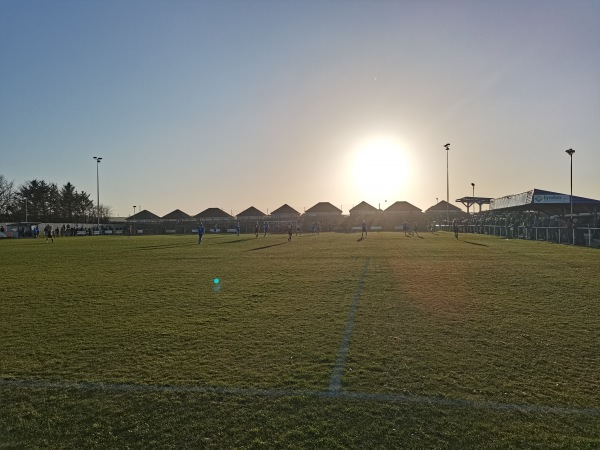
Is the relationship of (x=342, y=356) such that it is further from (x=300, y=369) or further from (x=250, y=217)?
(x=250, y=217)

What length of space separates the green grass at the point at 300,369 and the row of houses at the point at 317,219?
7103 centimetres

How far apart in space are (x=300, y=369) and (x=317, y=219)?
81943mm

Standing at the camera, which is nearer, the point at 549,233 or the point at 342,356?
the point at 342,356

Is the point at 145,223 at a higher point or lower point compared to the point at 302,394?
higher

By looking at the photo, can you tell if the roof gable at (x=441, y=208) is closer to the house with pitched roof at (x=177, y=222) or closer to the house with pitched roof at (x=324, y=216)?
the house with pitched roof at (x=324, y=216)

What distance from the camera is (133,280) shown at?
12656 millimetres

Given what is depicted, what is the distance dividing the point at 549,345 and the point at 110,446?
223 inches

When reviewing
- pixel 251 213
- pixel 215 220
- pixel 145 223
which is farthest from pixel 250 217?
pixel 145 223

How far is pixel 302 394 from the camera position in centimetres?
406

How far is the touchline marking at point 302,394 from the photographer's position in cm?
373

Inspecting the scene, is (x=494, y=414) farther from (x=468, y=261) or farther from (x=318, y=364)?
(x=468, y=261)

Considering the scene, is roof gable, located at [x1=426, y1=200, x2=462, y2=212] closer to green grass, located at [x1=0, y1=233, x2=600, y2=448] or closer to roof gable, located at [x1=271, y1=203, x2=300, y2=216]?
roof gable, located at [x1=271, y1=203, x2=300, y2=216]

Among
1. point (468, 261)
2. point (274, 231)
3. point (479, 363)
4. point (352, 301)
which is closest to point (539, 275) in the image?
point (468, 261)

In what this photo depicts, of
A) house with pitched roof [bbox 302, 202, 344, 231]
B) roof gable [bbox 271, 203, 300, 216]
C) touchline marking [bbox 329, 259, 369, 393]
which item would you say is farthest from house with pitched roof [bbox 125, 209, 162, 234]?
touchline marking [bbox 329, 259, 369, 393]
